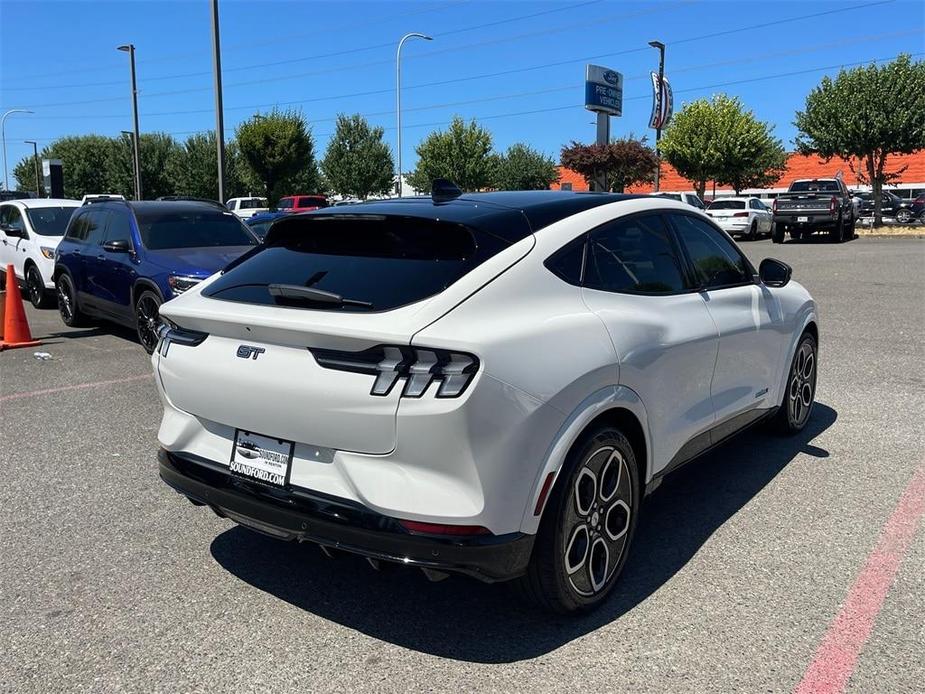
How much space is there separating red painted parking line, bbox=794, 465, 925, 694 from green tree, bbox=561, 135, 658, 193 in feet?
122

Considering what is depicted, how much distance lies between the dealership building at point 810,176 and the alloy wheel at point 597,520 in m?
57.1

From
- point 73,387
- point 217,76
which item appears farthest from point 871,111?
point 73,387

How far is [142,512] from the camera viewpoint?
4.22 m

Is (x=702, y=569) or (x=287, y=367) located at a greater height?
(x=287, y=367)

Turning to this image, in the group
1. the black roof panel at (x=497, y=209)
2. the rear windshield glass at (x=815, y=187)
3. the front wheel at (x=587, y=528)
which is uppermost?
the rear windshield glass at (x=815, y=187)

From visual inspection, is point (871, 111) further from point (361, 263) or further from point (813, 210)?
point (361, 263)

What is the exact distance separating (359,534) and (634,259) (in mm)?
1819

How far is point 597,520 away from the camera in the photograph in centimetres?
315

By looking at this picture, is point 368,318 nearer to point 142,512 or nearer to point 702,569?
point 702,569

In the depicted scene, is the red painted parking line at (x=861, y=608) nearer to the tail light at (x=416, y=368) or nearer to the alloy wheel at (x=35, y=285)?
the tail light at (x=416, y=368)

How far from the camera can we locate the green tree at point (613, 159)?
4084cm

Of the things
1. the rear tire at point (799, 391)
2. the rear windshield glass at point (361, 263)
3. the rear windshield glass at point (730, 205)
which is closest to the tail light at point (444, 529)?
the rear windshield glass at point (361, 263)

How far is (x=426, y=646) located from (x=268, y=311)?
1380 millimetres

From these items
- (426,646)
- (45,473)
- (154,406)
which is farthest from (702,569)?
(154,406)
